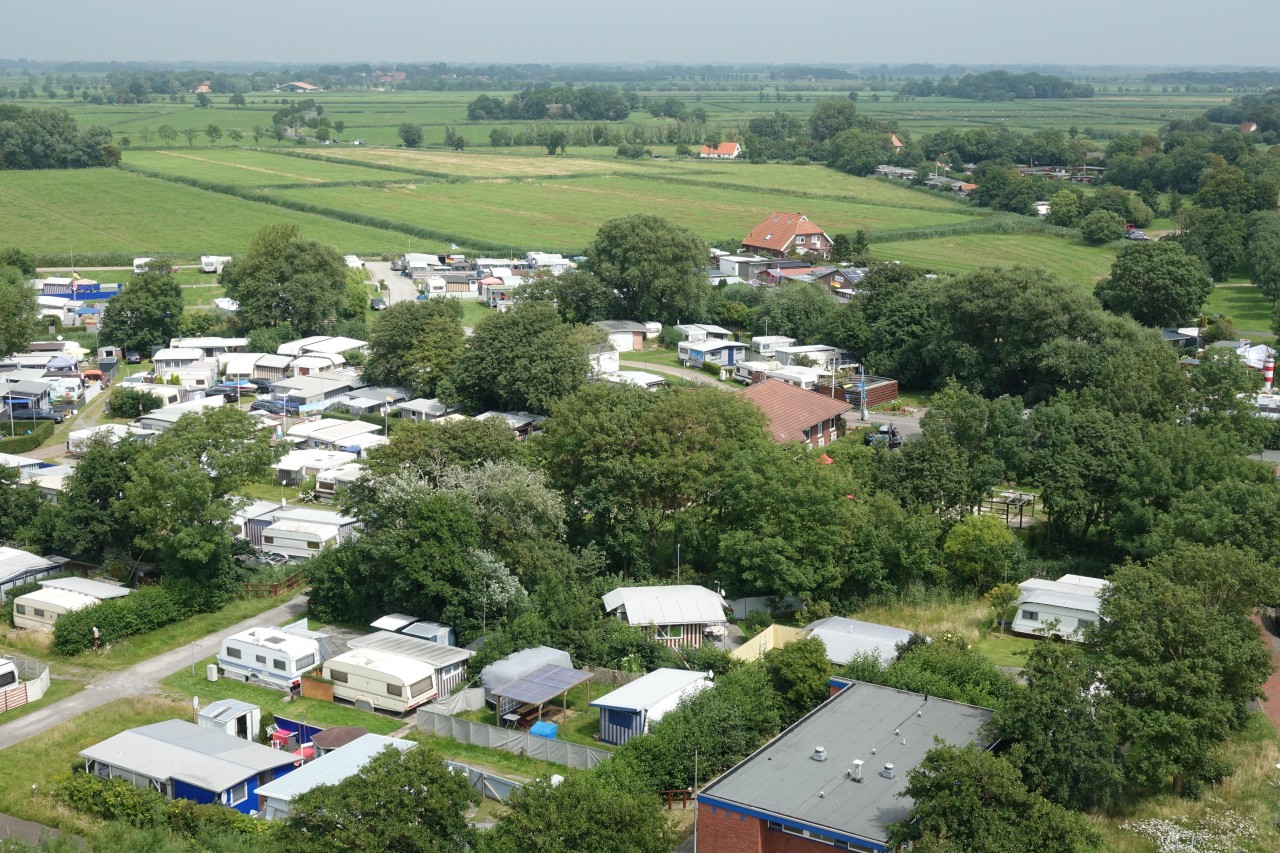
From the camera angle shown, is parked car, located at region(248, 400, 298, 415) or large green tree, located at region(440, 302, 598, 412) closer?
large green tree, located at region(440, 302, 598, 412)

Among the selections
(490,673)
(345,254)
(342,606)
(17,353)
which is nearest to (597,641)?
(490,673)

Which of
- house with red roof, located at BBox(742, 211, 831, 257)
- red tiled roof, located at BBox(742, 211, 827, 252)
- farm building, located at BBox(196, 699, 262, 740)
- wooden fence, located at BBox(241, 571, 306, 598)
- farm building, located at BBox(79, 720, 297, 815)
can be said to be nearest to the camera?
farm building, located at BBox(79, 720, 297, 815)

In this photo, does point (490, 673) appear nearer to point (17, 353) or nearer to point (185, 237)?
point (17, 353)

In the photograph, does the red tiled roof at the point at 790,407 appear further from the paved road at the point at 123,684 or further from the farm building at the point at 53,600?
the farm building at the point at 53,600

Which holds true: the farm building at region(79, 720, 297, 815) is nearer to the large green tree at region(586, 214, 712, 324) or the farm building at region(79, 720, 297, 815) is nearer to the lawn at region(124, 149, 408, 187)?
the large green tree at region(586, 214, 712, 324)

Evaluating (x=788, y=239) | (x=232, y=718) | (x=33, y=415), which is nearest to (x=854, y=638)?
(x=232, y=718)

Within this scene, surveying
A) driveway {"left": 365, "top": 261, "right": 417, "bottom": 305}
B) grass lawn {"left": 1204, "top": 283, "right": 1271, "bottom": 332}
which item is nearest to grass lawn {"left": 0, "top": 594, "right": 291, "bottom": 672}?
driveway {"left": 365, "top": 261, "right": 417, "bottom": 305}
